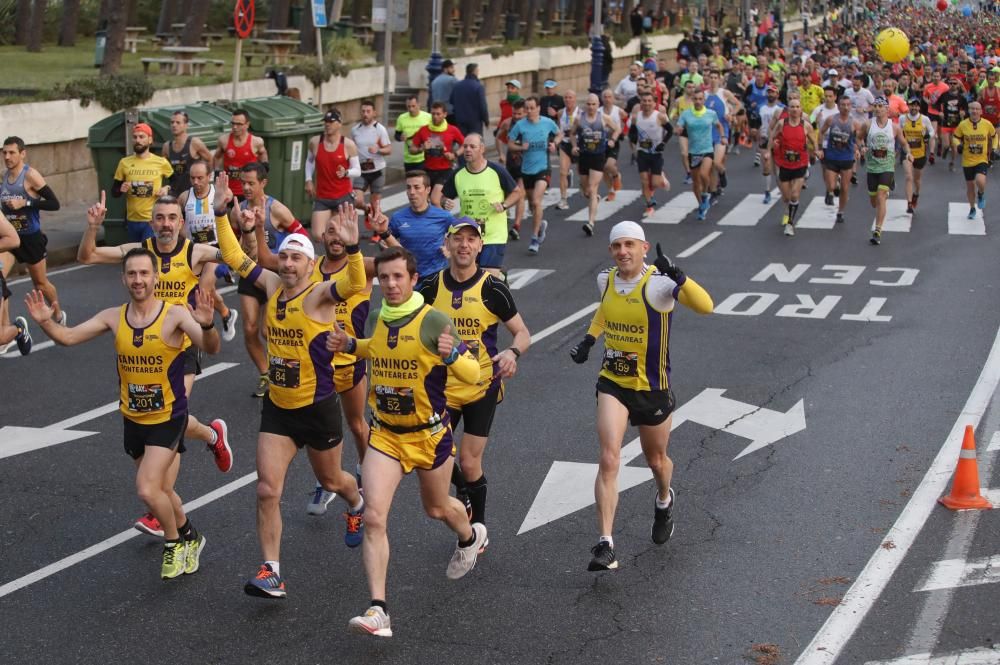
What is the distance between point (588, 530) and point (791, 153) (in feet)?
44.5

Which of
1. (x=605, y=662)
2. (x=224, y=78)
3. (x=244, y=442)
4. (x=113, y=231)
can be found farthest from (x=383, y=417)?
(x=224, y=78)

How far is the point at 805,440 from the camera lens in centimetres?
1105

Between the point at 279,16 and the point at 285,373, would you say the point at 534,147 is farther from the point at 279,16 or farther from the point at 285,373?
the point at 279,16

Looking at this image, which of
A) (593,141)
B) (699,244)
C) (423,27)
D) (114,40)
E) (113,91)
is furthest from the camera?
(423,27)

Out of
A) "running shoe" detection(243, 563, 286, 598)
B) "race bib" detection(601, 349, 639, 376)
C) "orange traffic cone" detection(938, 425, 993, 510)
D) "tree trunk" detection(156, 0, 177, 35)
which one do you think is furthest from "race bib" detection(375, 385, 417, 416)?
"tree trunk" detection(156, 0, 177, 35)

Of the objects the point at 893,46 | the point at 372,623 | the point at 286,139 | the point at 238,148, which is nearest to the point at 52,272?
the point at 238,148

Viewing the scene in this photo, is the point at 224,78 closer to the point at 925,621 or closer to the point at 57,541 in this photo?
the point at 57,541

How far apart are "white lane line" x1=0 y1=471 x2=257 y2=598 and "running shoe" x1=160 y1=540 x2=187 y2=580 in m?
0.63

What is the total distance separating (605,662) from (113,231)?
13.6 meters

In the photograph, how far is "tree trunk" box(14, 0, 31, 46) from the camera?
41250 millimetres

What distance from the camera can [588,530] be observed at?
911cm

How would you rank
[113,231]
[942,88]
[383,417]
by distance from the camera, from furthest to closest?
1. [942,88]
2. [113,231]
3. [383,417]

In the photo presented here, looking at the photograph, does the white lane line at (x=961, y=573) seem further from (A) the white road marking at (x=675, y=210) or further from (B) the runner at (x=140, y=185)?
(A) the white road marking at (x=675, y=210)

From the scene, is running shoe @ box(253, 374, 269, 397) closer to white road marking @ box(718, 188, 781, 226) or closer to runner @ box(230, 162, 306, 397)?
runner @ box(230, 162, 306, 397)
